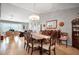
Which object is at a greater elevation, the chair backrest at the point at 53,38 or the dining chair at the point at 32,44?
the chair backrest at the point at 53,38

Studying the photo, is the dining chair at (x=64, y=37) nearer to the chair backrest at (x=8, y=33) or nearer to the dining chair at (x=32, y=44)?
the dining chair at (x=32, y=44)

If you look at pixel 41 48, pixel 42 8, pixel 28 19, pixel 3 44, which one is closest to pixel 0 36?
pixel 3 44

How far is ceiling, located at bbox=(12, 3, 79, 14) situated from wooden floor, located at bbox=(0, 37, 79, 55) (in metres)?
0.71

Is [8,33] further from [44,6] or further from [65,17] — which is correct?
[65,17]

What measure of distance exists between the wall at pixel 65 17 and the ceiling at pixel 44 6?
9 cm

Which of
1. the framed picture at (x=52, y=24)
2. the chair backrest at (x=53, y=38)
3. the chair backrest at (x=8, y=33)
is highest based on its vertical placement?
the framed picture at (x=52, y=24)

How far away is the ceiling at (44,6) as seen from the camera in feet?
6.97

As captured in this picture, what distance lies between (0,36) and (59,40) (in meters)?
1.25

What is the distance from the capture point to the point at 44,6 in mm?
2158

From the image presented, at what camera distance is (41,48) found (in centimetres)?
218

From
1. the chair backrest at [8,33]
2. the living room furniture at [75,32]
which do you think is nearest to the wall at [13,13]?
the chair backrest at [8,33]

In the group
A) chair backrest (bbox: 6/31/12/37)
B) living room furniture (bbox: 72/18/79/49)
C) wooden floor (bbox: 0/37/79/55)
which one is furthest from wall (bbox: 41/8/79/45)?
chair backrest (bbox: 6/31/12/37)

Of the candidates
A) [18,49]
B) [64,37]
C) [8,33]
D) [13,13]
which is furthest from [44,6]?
[18,49]

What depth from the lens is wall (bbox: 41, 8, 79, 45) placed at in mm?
2098
